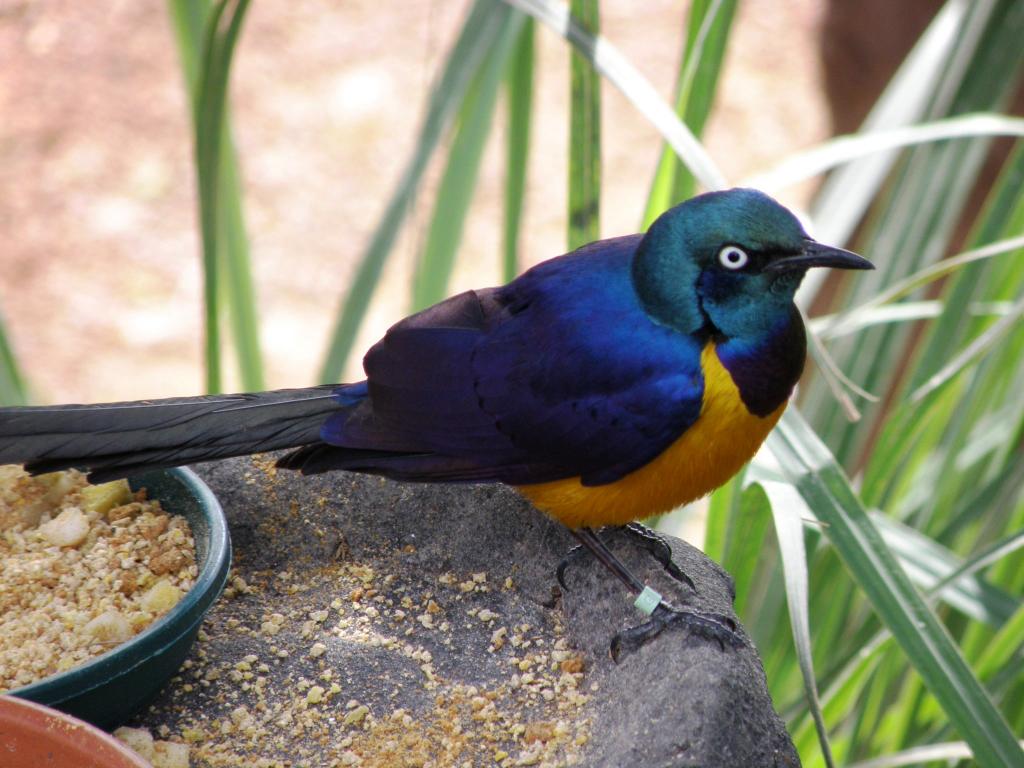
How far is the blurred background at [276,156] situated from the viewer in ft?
18.6

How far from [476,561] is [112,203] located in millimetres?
4782

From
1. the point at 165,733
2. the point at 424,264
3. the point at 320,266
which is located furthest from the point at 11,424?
the point at 320,266

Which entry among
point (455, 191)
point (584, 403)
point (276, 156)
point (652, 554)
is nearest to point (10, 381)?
point (455, 191)

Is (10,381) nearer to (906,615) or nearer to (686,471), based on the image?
(686,471)

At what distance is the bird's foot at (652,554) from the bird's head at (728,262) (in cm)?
31

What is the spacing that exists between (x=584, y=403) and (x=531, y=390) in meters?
0.08

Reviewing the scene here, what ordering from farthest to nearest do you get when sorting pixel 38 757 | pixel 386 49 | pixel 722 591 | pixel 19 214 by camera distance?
pixel 386 49 < pixel 19 214 < pixel 722 591 < pixel 38 757

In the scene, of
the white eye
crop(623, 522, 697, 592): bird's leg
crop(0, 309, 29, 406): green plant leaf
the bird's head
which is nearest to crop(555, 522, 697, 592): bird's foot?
crop(623, 522, 697, 592): bird's leg

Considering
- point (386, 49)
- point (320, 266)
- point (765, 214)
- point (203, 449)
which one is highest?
point (765, 214)

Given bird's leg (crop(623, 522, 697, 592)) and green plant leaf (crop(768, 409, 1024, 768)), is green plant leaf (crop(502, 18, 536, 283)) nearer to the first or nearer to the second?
bird's leg (crop(623, 522, 697, 592))

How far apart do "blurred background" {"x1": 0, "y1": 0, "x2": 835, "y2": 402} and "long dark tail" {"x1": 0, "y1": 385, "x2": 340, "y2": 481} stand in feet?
12.0

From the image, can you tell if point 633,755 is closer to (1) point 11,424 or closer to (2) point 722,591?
(2) point 722,591

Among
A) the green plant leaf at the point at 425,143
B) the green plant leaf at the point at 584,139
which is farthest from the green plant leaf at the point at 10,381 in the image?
the green plant leaf at the point at 584,139

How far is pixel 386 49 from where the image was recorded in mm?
6492
